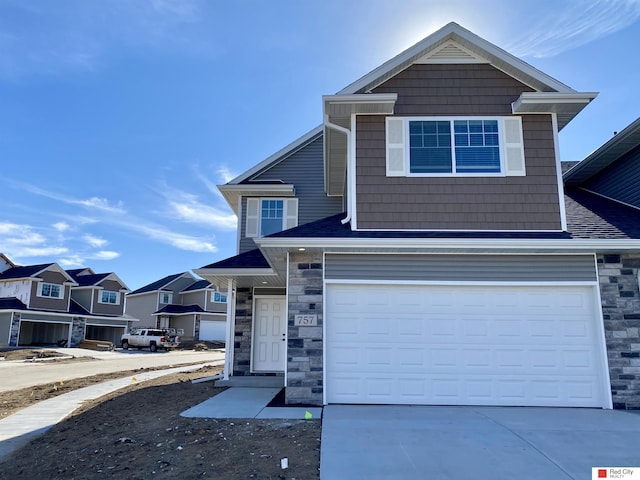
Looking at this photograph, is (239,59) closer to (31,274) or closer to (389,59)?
(389,59)

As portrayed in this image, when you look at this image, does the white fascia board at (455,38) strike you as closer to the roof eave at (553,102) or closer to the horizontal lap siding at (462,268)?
the roof eave at (553,102)

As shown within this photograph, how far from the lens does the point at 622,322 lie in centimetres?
780

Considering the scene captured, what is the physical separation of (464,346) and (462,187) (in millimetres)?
2938

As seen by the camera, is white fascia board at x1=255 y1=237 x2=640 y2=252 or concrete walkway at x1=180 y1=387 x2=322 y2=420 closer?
concrete walkway at x1=180 y1=387 x2=322 y2=420

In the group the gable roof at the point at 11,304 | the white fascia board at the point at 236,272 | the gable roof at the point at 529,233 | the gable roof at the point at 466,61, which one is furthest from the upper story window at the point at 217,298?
the gable roof at the point at 466,61

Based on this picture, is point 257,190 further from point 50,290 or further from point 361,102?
point 50,290

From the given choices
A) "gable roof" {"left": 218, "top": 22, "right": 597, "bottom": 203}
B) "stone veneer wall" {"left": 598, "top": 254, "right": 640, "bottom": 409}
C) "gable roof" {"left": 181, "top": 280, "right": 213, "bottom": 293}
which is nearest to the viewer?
"stone veneer wall" {"left": 598, "top": 254, "right": 640, "bottom": 409}

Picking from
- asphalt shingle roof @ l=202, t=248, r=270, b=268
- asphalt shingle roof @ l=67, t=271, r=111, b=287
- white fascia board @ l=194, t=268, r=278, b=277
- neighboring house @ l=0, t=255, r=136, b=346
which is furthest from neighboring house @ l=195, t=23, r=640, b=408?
asphalt shingle roof @ l=67, t=271, r=111, b=287

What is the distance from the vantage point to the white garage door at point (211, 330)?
1654 inches

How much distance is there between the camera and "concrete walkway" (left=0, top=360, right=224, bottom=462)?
6703mm

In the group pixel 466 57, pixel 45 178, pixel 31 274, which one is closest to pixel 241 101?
pixel 466 57

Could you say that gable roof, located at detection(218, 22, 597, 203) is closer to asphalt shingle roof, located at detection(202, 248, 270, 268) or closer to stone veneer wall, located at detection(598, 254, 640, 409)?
stone veneer wall, located at detection(598, 254, 640, 409)

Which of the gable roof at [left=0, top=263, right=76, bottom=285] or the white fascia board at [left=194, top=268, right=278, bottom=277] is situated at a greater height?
the gable roof at [left=0, top=263, right=76, bottom=285]

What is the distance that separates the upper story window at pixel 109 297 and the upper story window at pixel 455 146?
34.6 metres
